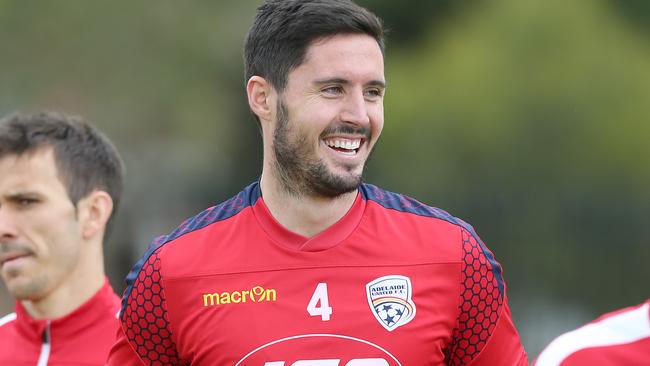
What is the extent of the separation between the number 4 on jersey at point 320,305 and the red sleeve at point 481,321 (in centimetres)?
47

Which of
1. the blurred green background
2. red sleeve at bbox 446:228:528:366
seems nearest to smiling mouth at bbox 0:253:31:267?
red sleeve at bbox 446:228:528:366

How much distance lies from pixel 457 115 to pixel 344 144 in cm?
1081

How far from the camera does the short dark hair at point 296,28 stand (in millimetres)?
4141

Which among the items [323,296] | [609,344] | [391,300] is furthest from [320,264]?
[609,344]

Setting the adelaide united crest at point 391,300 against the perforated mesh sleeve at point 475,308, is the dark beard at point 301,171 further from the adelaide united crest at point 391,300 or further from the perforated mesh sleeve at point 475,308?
the perforated mesh sleeve at point 475,308

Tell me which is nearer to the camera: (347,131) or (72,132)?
(347,131)

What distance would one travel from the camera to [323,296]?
13.3 feet

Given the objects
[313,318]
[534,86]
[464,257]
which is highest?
[534,86]

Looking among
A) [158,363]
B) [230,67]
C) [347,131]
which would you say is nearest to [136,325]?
[158,363]

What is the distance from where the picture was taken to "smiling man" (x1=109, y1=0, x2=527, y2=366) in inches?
158

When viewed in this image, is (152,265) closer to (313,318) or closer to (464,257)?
(313,318)

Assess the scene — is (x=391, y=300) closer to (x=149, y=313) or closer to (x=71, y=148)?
(x=149, y=313)

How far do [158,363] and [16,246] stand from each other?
114cm

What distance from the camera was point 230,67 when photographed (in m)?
16.9
